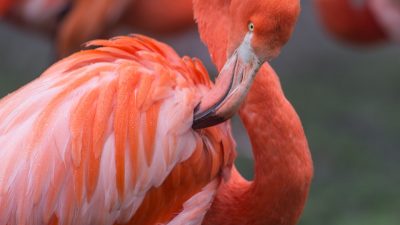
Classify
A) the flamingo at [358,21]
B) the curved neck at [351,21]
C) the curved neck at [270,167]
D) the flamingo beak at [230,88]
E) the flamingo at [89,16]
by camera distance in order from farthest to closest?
the curved neck at [351,21] < the flamingo at [358,21] < the flamingo at [89,16] < the curved neck at [270,167] < the flamingo beak at [230,88]

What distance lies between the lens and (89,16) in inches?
175

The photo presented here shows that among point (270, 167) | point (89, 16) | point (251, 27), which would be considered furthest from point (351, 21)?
point (251, 27)

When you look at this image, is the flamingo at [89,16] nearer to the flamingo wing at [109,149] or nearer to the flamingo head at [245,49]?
the flamingo wing at [109,149]

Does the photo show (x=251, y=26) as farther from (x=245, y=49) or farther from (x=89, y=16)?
(x=89, y=16)

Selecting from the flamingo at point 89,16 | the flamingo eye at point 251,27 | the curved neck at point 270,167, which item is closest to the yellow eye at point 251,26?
the flamingo eye at point 251,27

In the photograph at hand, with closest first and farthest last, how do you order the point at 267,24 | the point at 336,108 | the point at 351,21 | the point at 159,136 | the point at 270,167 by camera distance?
1. the point at 267,24
2. the point at 159,136
3. the point at 270,167
4. the point at 351,21
5. the point at 336,108

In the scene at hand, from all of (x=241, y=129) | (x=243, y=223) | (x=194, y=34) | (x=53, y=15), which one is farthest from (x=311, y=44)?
(x=243, y=223)

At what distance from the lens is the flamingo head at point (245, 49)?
2338 millimetres

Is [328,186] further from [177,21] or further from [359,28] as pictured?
[177,21]

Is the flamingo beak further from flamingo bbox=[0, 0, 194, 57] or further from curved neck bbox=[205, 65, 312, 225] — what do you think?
flamingo bbox=[0, 0, 194, 57]

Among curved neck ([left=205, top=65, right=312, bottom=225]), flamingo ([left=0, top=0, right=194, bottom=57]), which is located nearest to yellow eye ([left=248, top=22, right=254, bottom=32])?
curved neck ([left=205, top=65, right=312, bottom=225])

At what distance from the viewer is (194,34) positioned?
494 cm

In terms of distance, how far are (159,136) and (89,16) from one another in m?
2.12

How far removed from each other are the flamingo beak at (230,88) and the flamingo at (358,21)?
2.48m
